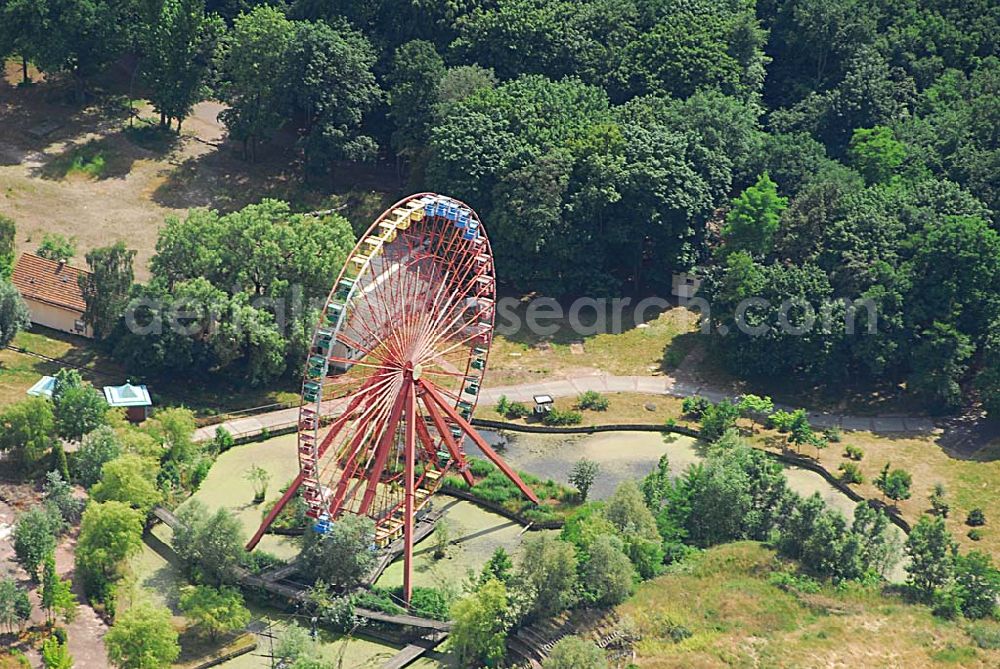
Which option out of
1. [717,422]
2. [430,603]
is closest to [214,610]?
[430,603]

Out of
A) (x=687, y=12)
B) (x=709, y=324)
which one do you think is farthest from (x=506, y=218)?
(x=687, y=12)

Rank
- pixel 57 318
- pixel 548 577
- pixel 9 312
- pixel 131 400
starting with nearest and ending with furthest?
pixel 548 577
pixel 131 400
pixel 9 312
pixel 57 318

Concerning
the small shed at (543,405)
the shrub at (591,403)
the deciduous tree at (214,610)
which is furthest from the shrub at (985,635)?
the deciduous tree at (214,610)

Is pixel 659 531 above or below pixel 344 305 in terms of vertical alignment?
below

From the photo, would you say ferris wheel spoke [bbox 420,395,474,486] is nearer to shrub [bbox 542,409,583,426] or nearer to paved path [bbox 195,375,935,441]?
shrub [bbox 542,409,583,426]

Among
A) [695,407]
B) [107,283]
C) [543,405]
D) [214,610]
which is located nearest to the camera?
[214,610]

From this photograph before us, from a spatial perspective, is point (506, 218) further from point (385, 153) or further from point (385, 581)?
point (385, 581)

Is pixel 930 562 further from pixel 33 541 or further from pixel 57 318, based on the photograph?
pixel 57 318
